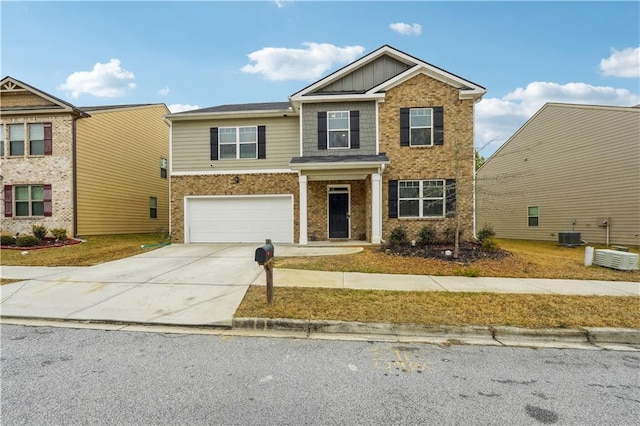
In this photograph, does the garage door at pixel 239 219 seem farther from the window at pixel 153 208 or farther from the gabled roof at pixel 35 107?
the window at pixel 153 208

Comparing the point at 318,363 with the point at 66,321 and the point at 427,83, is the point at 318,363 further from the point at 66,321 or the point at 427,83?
the point at 427,83

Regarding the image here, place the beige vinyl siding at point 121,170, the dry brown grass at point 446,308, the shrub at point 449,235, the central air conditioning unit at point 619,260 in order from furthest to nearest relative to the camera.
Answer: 1. the beige vinyl siding at point 121,170
2. the shrub at point 449,235
3. the central air conditioning unit at point 619,260
4. the dry brown grass at point 446,308

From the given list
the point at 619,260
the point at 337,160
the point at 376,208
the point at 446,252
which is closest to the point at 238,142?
the point at 337,160

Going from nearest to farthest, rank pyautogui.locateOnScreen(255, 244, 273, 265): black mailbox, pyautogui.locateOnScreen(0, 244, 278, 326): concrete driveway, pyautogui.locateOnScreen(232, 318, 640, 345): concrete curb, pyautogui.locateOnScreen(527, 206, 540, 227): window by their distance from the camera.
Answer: pyautogui.locateOnScreen(232, 318, 640, 345): concrete curb → pyautogui.locateOnScreen(255, 244, 273, 265): black mailbox → pyautogui.locateOnScreen(0, 244, 278, 326): concrete driveway → pyautogui.locateOnScreen(527, 206, 540, 227): window

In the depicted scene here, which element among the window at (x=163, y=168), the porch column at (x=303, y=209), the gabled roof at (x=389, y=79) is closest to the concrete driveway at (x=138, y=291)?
the porch column at (x=303, y=209)

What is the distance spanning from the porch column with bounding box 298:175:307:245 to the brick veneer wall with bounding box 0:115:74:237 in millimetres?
10474

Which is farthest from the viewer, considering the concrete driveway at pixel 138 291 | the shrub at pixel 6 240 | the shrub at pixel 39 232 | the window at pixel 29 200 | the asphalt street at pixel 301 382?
the window at pixel 29 200

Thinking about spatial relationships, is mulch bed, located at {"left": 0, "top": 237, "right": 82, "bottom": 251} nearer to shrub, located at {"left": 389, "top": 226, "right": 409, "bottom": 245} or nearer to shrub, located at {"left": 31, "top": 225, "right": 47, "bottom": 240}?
shrub, located at {"left": 31, "top": 225, "right": 47, "bottom": 240}

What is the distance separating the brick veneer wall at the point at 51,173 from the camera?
14.2 m

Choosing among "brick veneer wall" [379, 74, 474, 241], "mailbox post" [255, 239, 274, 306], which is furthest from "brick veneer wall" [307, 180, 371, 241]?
"mailbox post" [255, 239, 274, 306]

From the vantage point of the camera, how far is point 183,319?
495 centimetres

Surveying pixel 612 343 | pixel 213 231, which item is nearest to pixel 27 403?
pixel 612 343

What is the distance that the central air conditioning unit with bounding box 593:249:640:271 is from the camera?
8.62 meters

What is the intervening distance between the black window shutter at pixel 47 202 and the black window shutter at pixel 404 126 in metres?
15.6
